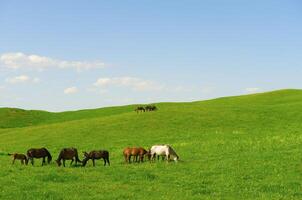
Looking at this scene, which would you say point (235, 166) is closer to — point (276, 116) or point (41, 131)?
point (276, 116)

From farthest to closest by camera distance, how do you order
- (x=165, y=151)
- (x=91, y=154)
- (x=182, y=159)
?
(x=182, y=159) < (x=165, y=151) < (x=91, y=154)

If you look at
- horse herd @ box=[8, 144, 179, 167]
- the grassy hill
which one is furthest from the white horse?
the grassy hill

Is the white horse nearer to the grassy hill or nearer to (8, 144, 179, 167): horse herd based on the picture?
(8, 144, 179, 167): horse herd

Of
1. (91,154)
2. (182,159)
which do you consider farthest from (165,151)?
(91,154)

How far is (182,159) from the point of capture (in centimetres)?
3038

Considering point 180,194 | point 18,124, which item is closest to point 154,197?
point 180,194

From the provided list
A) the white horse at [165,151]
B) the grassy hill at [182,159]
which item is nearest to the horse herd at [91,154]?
the white horse at [165,151]

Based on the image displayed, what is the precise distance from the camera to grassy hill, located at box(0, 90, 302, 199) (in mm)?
18531

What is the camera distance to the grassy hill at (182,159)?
1853 cm

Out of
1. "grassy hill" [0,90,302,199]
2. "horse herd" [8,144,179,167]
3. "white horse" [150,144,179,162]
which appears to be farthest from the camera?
"white horse" [150,144,179,162]

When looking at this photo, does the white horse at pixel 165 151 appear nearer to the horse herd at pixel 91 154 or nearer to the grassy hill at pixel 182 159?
the horse herd at pixel 91 154

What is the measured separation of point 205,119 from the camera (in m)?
60.2

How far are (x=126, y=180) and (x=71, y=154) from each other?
Result: 810 cm

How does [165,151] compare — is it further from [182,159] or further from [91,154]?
[91,154]
